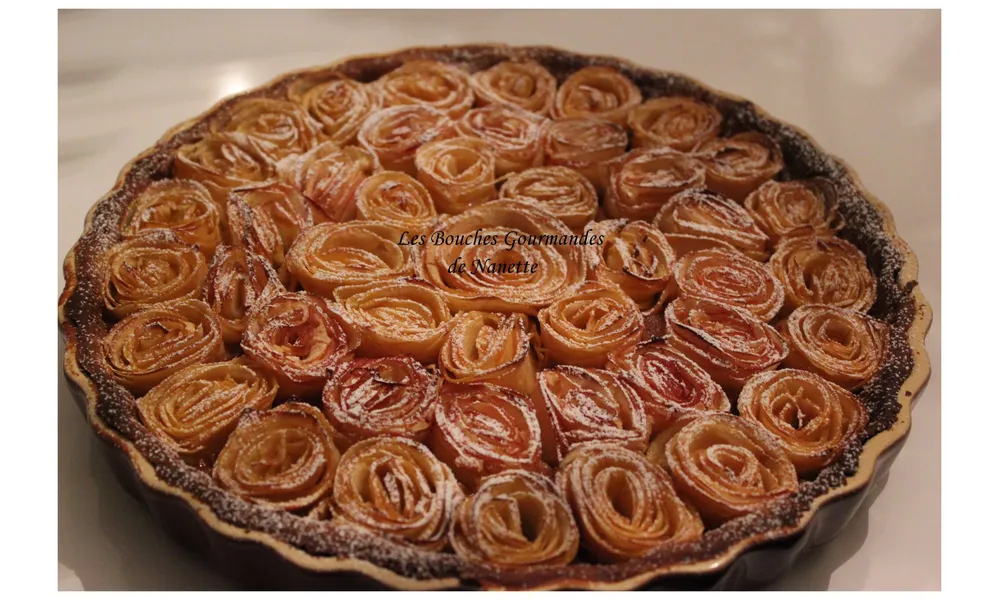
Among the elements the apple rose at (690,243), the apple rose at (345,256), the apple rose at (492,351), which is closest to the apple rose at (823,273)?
the apple rose at (690,243)

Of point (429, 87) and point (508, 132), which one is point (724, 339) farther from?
point (429, 87)

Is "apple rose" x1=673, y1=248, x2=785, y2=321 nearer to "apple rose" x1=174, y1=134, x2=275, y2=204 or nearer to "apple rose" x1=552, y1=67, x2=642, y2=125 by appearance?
"apple rose" x1=552, y1=67, x2=642, y2=125

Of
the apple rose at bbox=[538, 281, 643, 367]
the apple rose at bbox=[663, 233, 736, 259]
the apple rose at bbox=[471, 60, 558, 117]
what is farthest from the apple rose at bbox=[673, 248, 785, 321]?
the apple rose at bbox=[471, 60, 558, 117]

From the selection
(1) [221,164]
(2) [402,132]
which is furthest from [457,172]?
(1) [221,164]

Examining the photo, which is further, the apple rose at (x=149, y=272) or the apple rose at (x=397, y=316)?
the apple rose at (x=149, y=272)

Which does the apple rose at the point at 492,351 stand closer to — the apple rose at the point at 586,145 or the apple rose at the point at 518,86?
the apple rose at the point at 586,145

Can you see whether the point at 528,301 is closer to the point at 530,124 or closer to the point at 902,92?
the point at 530,124
